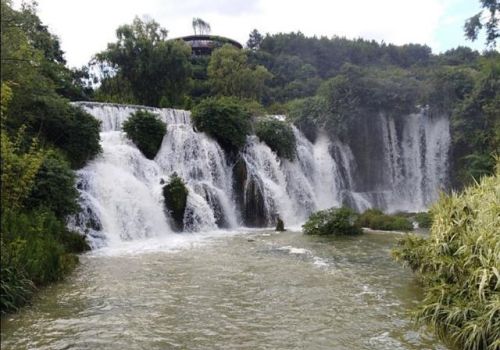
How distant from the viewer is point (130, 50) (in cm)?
3653

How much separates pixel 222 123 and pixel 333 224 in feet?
27.5

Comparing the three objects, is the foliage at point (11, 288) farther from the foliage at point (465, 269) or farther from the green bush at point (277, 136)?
the green bush at point (277, 136)

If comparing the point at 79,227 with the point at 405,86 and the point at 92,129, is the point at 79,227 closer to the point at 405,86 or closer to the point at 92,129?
the point at 92,129

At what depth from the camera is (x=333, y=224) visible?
16.6 meters

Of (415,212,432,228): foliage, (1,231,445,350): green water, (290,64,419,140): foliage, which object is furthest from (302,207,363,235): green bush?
(290,64,419,140): foliage

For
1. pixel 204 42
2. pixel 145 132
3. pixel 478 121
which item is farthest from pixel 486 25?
pixel 204 42

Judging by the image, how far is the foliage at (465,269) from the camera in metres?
5.74

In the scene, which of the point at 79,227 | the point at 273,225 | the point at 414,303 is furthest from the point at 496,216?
the point at 273,225

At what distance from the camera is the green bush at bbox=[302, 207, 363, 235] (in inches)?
651

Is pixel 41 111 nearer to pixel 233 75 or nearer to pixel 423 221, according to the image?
pixel 423 221

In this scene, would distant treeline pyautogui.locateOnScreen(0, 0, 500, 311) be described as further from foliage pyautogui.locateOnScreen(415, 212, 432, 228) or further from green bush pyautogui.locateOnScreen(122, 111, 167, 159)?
foliage pyautogui.locateOnScreen(415, 212, 432, 228)

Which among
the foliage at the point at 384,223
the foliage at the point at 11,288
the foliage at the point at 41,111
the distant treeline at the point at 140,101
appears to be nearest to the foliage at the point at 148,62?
the distant treeline at the point at 140,101

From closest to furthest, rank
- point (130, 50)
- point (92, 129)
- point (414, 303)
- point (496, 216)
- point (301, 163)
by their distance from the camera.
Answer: point (496, 216) → point (414, 303) → point (92, 129) → point (301, 163) → point (130, 50)

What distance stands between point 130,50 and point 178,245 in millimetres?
25960
